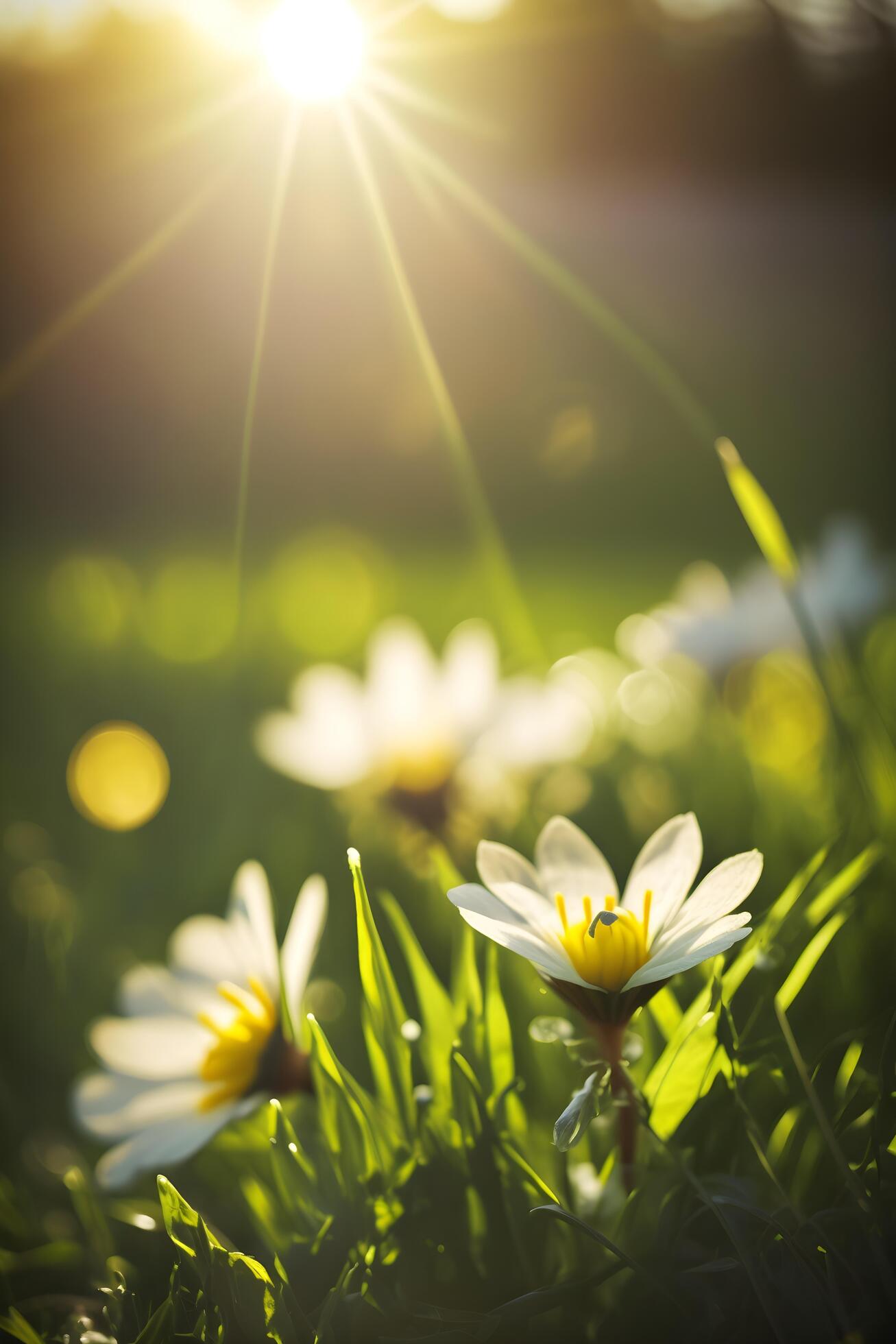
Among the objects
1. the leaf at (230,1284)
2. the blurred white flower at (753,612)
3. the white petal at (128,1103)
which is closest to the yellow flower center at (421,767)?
the blurred white flower at (753,612)

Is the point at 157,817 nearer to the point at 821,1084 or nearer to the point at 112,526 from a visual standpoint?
the point at 821,1084

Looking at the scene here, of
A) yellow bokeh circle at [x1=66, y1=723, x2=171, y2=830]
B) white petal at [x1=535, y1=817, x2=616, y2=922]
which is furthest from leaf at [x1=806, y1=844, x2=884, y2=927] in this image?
yellow bokeh circle at [x1=66, y1=723, x2=171, y2=830]

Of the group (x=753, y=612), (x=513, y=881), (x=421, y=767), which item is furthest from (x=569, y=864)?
(x=753, y=612)

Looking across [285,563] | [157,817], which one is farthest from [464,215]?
[157,817]

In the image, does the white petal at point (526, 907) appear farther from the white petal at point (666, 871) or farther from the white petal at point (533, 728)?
the white petal at point (533, 728)

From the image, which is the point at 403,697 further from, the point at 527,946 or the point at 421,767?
the point at 527,946

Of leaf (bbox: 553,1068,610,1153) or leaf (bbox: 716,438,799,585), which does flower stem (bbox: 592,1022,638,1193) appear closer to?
leaf (bbox: 553,1068,610,1153)
